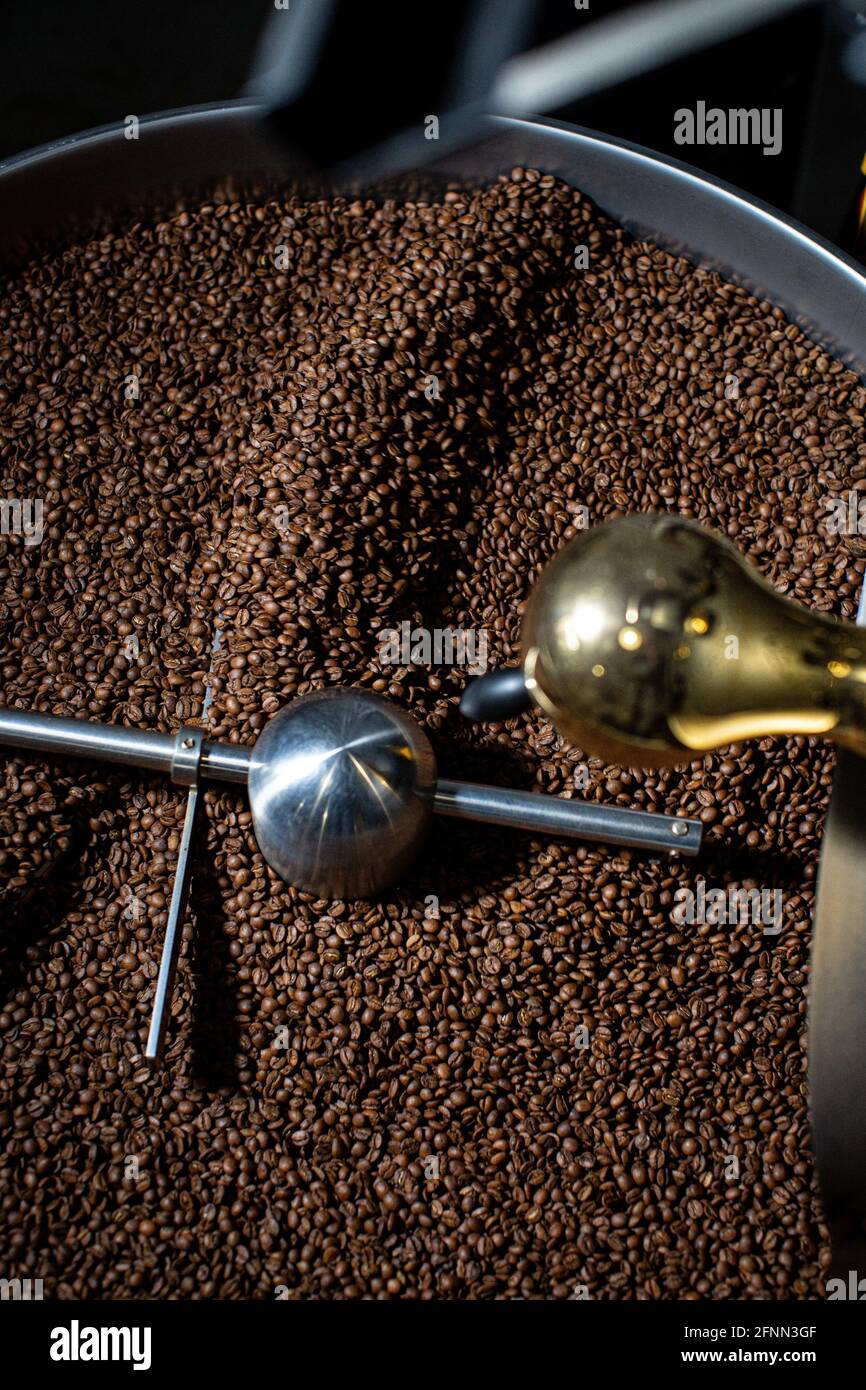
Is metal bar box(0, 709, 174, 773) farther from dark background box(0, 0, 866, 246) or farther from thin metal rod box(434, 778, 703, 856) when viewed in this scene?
dark background box(0, 0, 866, 246)

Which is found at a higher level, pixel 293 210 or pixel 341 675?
pixel 293 210

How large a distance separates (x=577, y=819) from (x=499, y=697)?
36 cm

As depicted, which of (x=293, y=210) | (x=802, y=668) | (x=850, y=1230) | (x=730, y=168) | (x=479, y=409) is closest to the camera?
(x=802, y=668)

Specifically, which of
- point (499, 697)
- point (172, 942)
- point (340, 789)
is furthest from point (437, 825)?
point (499, 697)

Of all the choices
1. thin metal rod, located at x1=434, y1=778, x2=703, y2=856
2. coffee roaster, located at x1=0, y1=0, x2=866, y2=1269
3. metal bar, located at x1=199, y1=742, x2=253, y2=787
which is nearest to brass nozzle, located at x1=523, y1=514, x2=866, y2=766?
coffee roaster, located at x1=0, y1=0, x2=866, y2=1269

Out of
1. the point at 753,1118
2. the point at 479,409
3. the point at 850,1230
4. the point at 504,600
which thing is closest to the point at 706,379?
the point at 479,409

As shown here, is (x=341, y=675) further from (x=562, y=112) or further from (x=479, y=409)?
(x=562, y=112)

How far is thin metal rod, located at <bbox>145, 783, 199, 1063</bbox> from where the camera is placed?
104cm

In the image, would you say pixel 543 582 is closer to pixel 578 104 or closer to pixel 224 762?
pixel 224 762

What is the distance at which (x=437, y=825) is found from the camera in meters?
1.23

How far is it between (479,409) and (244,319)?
1.14 ft

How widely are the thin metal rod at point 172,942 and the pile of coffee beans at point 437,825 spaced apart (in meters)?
0.06

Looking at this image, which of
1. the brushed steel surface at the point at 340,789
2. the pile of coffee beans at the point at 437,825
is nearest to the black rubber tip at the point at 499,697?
the brushed steel surface at the point at 340,789

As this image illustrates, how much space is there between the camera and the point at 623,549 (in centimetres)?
68
